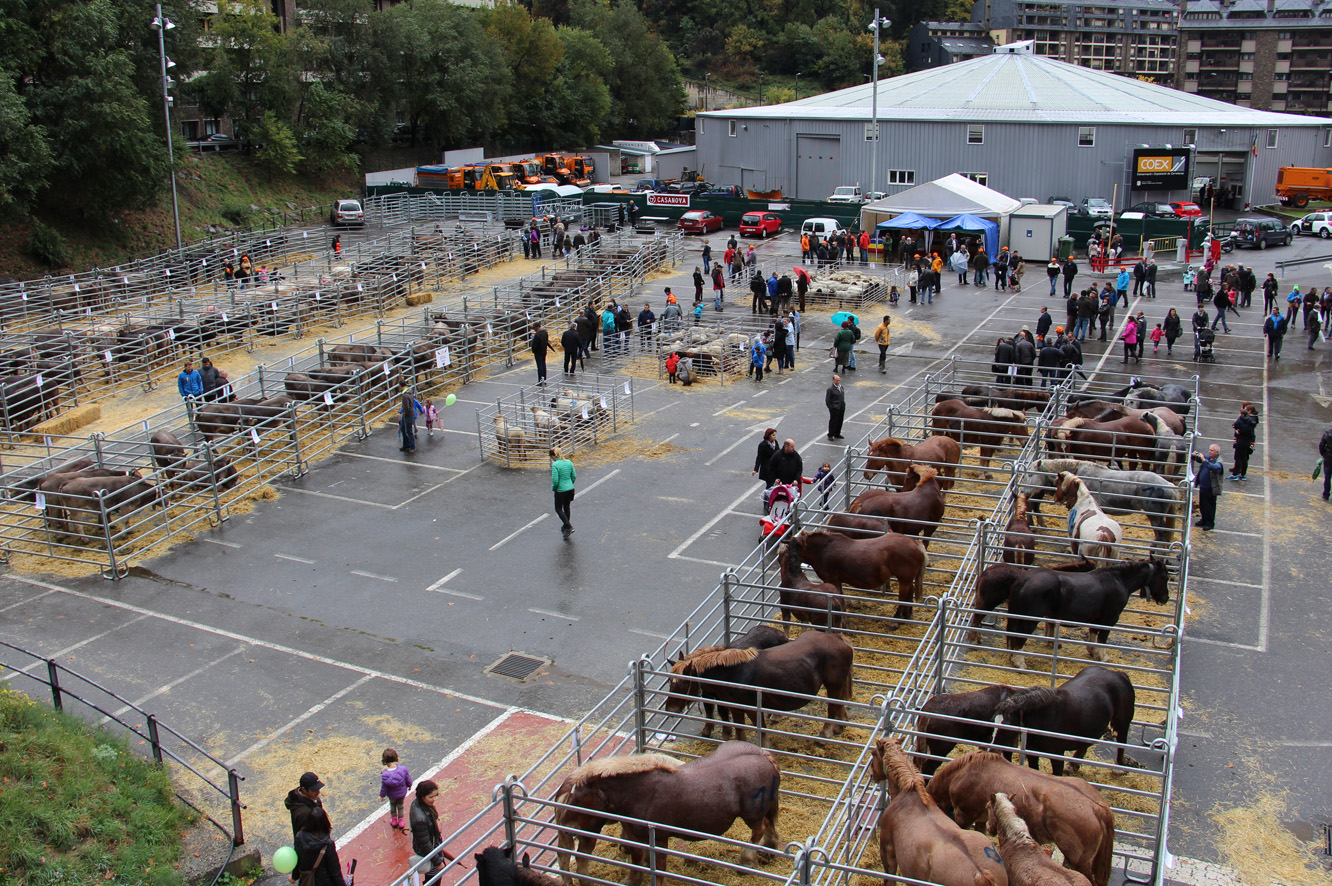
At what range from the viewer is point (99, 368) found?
28.4 m

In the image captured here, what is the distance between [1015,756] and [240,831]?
787cm

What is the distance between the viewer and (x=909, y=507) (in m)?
15.5

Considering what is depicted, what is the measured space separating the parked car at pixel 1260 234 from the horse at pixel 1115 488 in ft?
124

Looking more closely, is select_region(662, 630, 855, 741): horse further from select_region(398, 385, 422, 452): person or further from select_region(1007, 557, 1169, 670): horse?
select_region(398, 385, 422, 452): person

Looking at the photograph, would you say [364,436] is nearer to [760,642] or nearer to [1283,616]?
[760,642]

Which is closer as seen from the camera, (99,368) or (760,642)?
(760,642)

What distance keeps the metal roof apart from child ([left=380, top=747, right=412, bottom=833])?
5337 centimetres

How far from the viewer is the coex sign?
173 feet

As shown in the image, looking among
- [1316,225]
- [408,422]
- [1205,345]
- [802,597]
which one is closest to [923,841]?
[802,597]

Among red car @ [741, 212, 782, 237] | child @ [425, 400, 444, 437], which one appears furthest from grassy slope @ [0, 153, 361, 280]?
child @ [425, 400, 444, 437]

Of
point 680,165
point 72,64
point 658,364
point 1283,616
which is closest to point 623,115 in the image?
point 680,165

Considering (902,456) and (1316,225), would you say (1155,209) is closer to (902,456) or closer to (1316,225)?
(1316,225)

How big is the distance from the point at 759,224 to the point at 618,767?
45.9 meters

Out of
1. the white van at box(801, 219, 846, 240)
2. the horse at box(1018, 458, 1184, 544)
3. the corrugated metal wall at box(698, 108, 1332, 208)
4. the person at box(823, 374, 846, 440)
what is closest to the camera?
the horse at box(1018, 458, 1184, 544)
